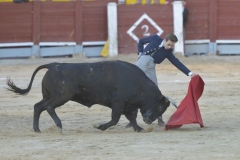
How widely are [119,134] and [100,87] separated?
58 centimetres

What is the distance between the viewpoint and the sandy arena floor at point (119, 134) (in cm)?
734

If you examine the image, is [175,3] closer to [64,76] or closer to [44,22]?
[44,22]

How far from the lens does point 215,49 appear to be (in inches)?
727

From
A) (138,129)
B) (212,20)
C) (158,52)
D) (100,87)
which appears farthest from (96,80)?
(212,20)

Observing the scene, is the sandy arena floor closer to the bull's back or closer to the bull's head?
the bull's head

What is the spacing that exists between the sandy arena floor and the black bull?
0.32m

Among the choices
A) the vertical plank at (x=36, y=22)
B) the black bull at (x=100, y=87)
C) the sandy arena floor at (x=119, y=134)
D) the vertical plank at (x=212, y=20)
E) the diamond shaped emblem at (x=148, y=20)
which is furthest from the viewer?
the vertical plank at (x=212, y=20)

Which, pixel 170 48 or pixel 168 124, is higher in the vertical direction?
pixel 170 48

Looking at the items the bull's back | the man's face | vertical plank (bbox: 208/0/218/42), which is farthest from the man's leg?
vertical plank (bbox: 208/0/218/42)

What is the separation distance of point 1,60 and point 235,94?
266 inches

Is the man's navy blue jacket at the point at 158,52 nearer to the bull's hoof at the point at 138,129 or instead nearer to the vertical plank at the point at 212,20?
the bull's hoof at the point at 138,129

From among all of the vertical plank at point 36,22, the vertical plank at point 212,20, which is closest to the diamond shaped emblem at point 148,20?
the vertical plank at point 212,20

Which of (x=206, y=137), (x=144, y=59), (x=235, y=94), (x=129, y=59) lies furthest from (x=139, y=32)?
(x=206, y=137)

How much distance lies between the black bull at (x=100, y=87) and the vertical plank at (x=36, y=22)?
9.04m
